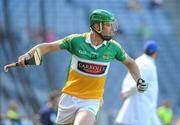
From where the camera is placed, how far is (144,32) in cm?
2361

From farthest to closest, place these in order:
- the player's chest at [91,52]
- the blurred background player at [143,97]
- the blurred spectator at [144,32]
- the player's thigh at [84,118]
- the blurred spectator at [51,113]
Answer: the blurred spectator at [144,32] → the blurred spectator at [51,113] → the blurred background player at [143,97] → the player's chest at [91,52] → the player's thigh at [84,118]

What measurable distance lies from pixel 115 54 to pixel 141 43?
46.1ft

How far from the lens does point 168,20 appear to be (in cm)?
2508

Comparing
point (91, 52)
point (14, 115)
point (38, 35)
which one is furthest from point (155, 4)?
point (91, 52)

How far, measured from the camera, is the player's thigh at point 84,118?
27.3ft

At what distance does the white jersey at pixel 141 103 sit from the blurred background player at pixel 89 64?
2440 millimetres

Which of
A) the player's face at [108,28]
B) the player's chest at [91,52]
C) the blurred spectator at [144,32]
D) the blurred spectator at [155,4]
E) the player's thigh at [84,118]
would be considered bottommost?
the blurred spectator at [144,32]

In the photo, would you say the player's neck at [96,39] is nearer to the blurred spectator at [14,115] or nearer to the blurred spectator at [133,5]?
the blurred spectator at [14,115]

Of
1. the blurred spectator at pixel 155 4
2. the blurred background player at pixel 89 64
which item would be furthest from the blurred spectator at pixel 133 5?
the blurred background player at pixel 89 64

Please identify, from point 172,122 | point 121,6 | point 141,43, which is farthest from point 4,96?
point 121,6

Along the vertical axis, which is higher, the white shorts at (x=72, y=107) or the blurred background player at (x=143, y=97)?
the white shorts at (x=72, y=107)

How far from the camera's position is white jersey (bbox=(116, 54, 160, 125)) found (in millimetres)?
11031

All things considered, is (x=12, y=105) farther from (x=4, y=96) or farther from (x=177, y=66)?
(x=177, y=66)

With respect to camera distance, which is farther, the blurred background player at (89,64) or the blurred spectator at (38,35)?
the blurred spectator at (38,35)
